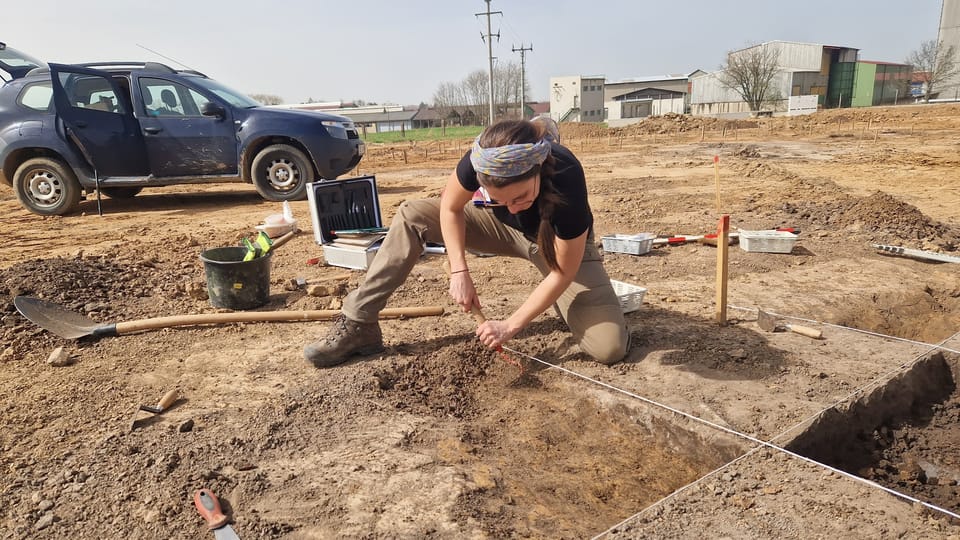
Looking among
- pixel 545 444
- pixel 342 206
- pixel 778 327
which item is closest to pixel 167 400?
pixel 545 444

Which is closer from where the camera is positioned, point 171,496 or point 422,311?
point 171,496

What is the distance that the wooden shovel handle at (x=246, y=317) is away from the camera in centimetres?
355

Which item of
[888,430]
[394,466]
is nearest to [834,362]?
[888,430]

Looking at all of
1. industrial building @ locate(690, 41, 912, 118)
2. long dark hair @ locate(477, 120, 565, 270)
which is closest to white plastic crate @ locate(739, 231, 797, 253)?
long dark hair @ locate(477, 120, 565, 270)

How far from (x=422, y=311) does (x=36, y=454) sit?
2065mm

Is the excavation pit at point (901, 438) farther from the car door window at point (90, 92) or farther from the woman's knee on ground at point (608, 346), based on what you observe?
the car door window at point (90, 92)

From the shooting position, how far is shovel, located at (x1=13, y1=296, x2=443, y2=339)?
3500 mm

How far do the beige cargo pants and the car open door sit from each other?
20.6ft

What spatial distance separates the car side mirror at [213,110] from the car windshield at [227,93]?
0.60 feet

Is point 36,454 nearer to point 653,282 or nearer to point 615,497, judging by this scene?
point 615,497

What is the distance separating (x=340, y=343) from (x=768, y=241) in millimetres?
3853

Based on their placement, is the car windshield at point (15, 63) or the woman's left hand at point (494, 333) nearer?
the woman's left hand at point (494, 333)

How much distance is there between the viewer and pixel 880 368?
9.30ft

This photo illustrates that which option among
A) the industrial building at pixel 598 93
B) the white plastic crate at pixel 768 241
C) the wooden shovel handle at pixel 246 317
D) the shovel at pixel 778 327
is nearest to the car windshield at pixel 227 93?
the wooden shovel handle at pixel 246 317
